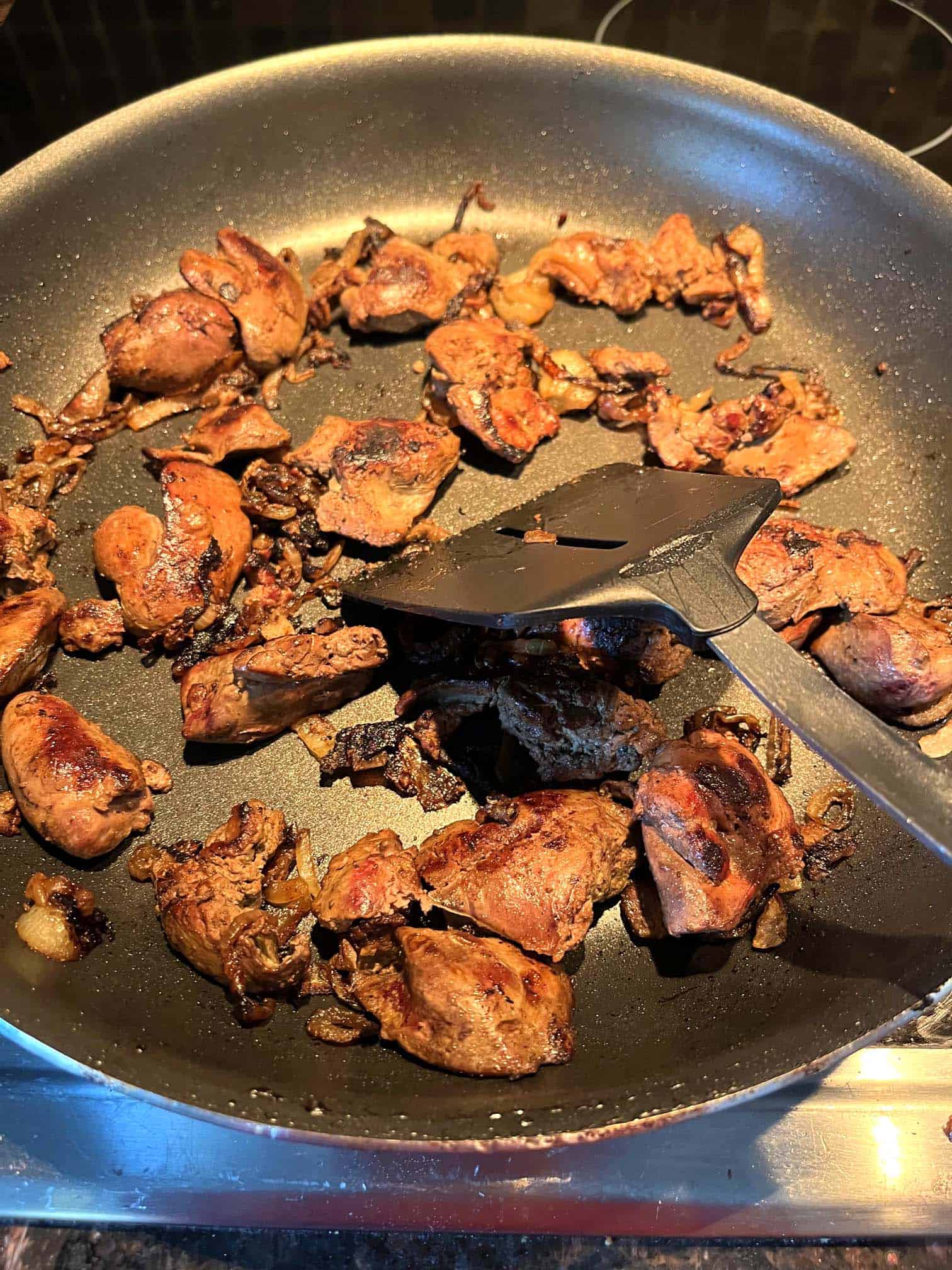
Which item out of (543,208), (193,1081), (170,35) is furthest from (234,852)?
(170,35)

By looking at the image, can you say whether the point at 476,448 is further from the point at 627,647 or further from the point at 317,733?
the point at 317,733

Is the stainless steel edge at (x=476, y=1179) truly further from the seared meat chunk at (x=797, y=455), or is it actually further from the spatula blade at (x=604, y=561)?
the seared meat chunk at (x=797, y=455)

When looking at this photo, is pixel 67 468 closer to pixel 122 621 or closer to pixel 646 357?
pixel 122 621

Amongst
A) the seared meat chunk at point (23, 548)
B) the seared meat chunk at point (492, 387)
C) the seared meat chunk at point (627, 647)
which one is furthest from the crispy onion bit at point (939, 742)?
the seared meat chunk at point (23, 548)

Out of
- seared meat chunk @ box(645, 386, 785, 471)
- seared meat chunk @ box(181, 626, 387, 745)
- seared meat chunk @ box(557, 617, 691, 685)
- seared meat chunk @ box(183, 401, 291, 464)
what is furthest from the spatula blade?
seared meat chunk @ box(183, 401, 291, 464)

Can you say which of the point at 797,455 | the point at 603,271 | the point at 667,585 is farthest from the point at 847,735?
the point at 603,271
